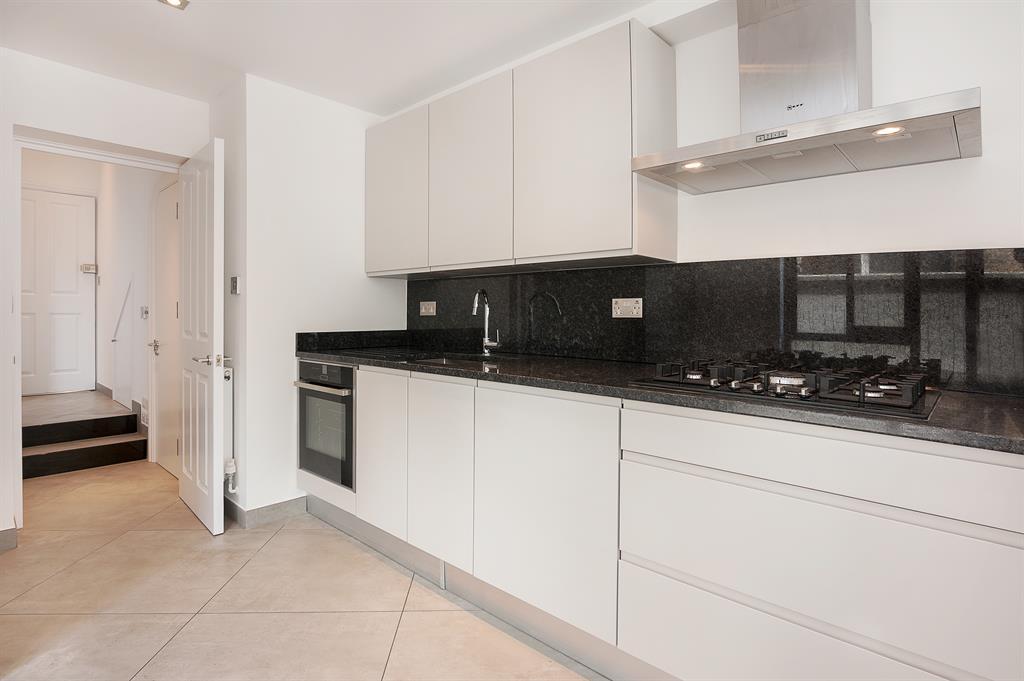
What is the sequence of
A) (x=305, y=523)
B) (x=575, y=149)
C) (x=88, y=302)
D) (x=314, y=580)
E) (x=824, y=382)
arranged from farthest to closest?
1. (x=88, y=302)
2. (x=305, y=523)
3. (x=314, y=580)
4. (x=575, y=149)
5. (x=824, y=382)

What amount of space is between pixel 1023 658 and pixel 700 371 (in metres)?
0.95

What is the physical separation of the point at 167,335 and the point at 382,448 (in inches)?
89.7

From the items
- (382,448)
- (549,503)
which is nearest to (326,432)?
(382,448)

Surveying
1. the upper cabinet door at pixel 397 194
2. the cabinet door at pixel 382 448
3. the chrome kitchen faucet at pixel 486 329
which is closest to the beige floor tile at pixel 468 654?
the cabinet door at pixel 382 448

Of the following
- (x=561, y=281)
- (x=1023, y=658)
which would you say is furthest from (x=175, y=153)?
(x=1023, y=658)

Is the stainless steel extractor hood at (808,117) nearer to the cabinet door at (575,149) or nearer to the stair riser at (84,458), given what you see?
the cabinet door at (575,149)

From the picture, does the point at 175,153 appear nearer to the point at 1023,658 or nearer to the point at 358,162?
the point at 358,162

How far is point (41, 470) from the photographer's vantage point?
3.80 m

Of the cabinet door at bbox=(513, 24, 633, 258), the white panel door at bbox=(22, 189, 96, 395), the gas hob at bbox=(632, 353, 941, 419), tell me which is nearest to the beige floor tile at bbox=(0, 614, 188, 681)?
the gas hob at bbox=(632, 353, 941, 419)

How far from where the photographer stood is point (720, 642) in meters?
1.42

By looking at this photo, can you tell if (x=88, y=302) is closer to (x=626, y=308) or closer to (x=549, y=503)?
(x=626, y=308)

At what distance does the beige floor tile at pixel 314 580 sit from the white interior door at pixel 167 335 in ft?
4.73

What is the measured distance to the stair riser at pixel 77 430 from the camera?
3.95 metres

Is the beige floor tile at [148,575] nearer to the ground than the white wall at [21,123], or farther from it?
nearer to the ground
